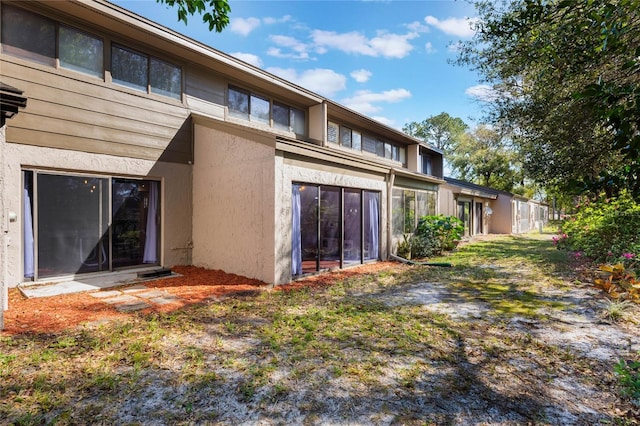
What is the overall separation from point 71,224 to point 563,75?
9085 millimetres

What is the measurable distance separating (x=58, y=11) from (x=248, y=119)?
181 inches

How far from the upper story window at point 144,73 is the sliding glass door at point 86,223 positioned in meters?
2.24

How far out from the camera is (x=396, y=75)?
11688 mm

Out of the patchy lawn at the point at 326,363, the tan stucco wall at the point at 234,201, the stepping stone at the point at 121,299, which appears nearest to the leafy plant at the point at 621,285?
the patchy lawn at the point at 326,363

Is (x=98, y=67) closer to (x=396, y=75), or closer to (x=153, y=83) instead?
(x=153, y=83)

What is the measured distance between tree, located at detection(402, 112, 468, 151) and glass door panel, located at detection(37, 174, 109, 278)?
→ 130ft

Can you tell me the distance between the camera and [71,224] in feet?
21.0

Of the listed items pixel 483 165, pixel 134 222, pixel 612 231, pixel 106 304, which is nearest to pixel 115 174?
pixel 134 222

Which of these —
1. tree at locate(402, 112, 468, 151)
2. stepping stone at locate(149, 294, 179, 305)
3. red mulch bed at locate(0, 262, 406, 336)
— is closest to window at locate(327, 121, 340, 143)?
red mulch bed at locate(0, 262, 406, 336)

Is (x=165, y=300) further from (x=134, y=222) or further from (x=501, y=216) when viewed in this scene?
(x=501, y=216)

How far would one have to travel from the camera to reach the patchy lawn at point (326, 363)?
2.53m

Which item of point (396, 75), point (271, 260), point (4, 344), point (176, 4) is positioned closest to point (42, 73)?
point (176, 4)

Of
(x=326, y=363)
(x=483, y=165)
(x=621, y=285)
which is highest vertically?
(x=483, y=165)

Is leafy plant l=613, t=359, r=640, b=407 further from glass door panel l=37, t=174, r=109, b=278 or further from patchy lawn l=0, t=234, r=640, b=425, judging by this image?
glass door panel l=37, t=174, r=109, b=278
